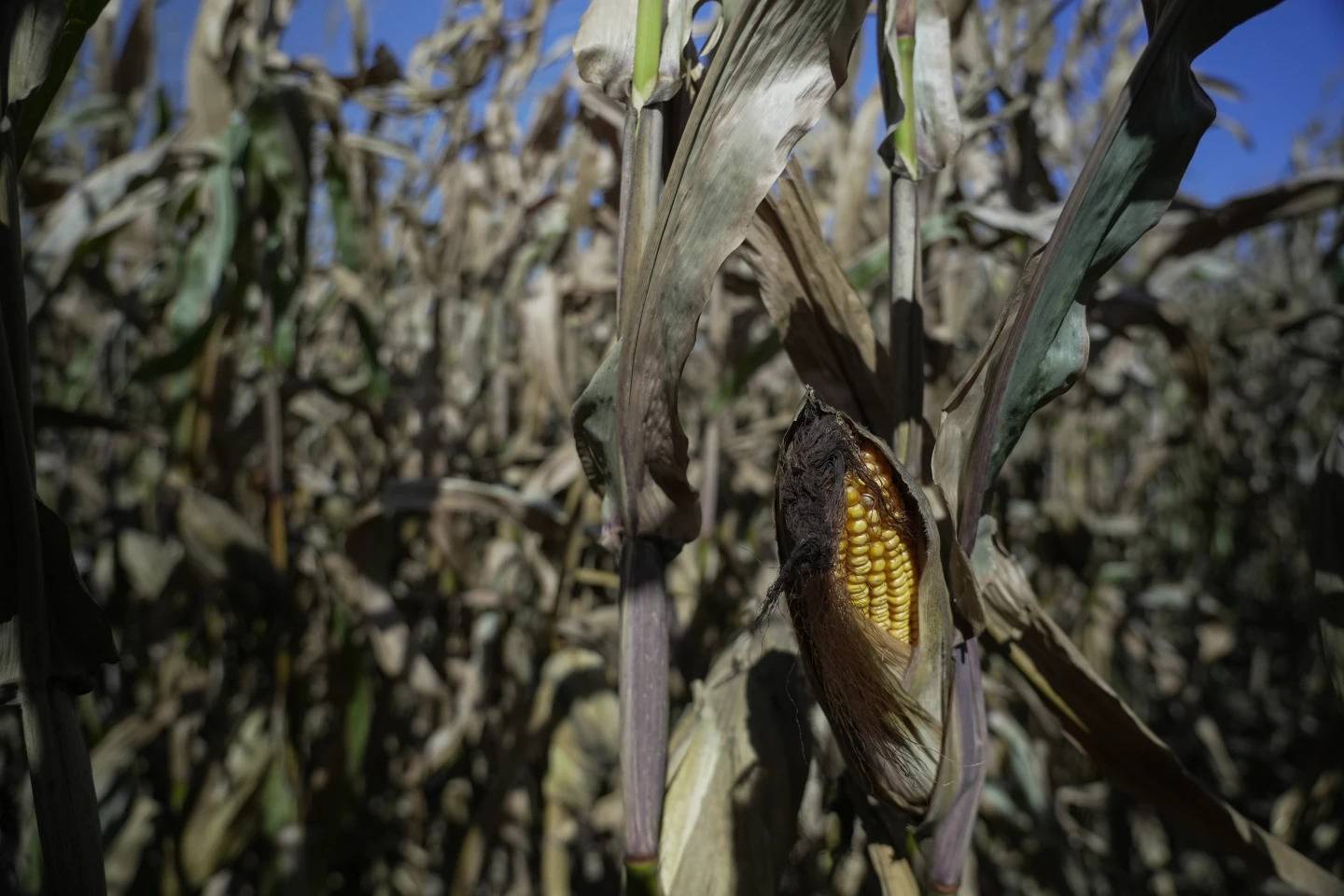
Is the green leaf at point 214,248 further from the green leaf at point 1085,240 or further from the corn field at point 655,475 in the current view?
the green leaf at point 1085,240

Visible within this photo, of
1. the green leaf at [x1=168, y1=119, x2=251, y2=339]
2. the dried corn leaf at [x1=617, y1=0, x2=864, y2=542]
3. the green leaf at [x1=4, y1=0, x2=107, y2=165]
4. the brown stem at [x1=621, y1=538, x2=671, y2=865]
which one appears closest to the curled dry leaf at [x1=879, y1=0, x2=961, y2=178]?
the dried corn leaf at [x1=617, y1=0, x2=864, y2=542]

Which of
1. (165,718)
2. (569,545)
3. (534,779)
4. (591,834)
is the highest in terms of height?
(569,545)

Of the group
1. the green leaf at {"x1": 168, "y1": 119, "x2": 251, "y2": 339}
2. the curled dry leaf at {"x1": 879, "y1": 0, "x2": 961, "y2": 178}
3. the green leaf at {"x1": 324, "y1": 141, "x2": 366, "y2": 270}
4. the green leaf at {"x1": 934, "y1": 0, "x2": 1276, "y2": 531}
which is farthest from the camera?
the green leaf at {"x1": 324, "y1": 141, "x2": 366, "y2": 270}

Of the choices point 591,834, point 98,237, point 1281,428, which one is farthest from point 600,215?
point 1281,428

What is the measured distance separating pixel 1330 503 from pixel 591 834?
1.46 metres

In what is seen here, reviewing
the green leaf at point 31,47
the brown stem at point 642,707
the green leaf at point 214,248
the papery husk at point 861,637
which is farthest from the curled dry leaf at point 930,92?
the green leaf at point 214,248

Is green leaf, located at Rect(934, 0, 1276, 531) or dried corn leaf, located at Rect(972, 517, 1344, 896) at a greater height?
green leaf, located at Rect(934, 0, 1276, 531)

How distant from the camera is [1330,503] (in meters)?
0.75

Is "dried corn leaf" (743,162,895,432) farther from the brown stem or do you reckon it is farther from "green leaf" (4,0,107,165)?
"green leaf" (4,0,107,165)

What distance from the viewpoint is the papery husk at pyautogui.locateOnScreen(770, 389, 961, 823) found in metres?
0.54

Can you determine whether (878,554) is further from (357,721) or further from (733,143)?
(357,721)

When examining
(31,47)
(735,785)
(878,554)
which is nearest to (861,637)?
(878,554)

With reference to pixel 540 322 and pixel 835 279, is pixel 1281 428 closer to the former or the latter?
pixel 540 322

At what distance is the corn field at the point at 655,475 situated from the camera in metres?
0.57
